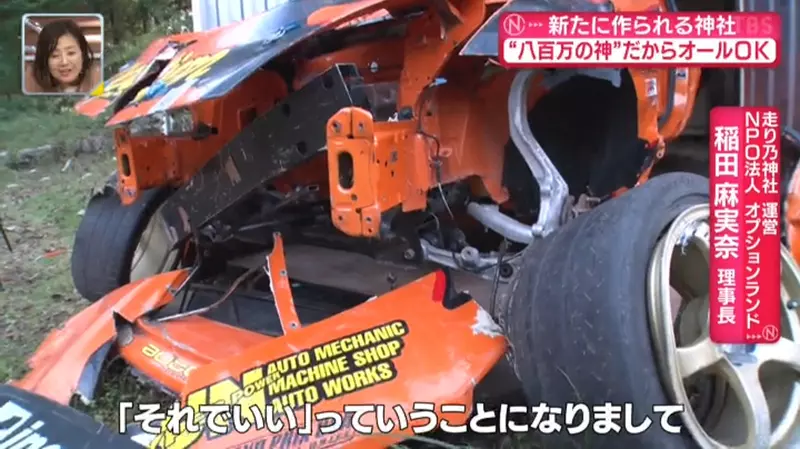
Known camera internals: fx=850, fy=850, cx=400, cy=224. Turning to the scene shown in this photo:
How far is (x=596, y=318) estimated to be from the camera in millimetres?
2215

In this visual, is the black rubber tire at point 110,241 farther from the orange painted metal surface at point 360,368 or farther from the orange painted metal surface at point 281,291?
the orange painted metal surface at point 360,368

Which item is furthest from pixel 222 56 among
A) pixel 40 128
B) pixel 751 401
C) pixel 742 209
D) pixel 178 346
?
pixel 40 128

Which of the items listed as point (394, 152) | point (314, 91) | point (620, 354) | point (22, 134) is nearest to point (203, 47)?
point (314, 91)

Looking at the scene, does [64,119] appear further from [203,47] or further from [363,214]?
[363,214]

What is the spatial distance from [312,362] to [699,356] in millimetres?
1181

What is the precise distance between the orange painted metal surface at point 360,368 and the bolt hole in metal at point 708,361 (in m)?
0.59

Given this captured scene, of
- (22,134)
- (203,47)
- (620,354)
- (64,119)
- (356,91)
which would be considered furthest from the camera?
(64,119)

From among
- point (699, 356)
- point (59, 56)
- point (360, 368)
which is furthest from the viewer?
point (59, 56)

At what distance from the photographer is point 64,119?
10930mm

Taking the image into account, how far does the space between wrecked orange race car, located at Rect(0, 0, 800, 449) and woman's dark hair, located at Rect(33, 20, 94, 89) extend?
1.14 metres

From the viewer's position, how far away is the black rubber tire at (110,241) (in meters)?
4.00

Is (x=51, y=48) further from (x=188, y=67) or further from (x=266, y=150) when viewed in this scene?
(x=266, y=150)

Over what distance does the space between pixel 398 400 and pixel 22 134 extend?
9.05 metres

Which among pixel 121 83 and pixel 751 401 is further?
pixel 121 83
